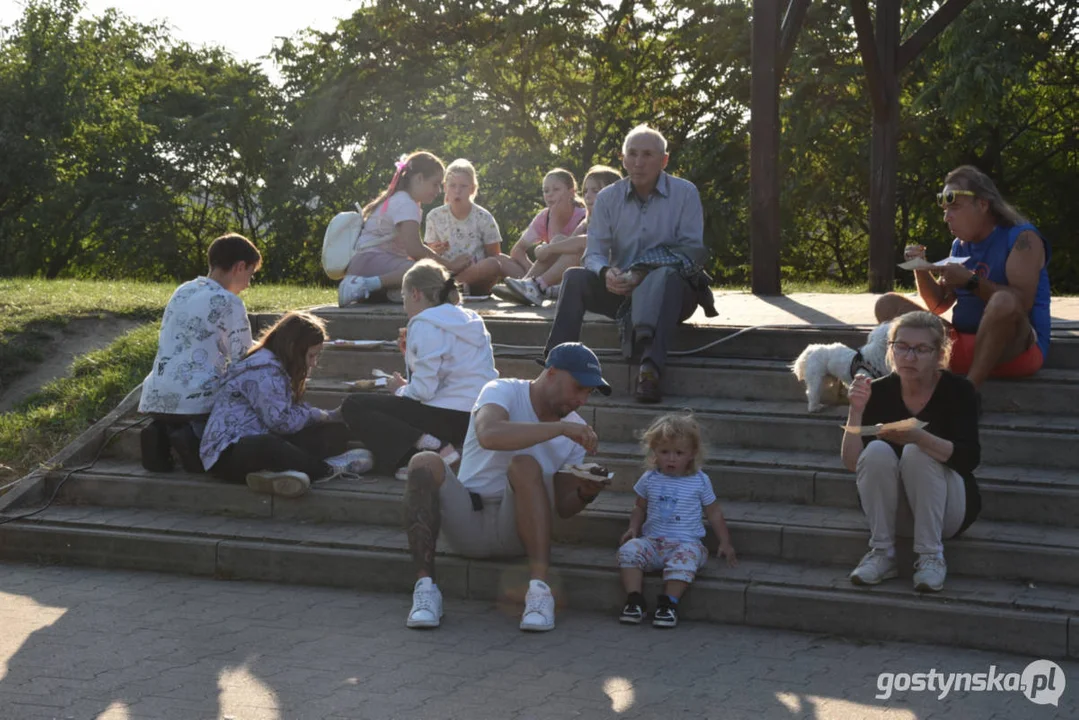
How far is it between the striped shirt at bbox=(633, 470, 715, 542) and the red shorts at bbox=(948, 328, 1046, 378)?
1859 millimetres

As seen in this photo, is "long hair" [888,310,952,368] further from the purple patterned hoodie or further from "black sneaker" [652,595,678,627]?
the purple patterned hoodie

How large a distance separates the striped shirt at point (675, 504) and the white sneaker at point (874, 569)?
0.68 m

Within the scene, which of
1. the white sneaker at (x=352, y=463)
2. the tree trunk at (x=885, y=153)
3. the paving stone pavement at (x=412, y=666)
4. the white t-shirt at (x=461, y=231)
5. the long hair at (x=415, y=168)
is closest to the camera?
the paving stone pavement at (x=412, y=666)

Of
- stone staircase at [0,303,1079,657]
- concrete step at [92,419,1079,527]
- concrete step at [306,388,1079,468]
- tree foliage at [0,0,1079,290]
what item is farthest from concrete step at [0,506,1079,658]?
tree foliage at [0,0,1079,290]

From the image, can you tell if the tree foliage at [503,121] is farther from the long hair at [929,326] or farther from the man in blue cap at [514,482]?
the man in blue cap at [514,482]

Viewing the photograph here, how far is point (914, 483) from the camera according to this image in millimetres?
5383

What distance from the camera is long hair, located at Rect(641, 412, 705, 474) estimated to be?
578 cm

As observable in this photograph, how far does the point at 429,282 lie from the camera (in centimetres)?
689

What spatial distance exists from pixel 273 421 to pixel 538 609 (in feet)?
7.00

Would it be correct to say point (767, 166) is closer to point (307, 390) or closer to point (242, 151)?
point (307, 390)

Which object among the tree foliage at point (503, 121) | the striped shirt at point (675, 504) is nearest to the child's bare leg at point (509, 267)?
the striped shirt at point (675, 504)

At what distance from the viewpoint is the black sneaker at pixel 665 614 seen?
216 inches

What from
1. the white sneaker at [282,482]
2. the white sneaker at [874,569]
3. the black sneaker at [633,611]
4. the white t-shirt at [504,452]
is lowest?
the black sneaker at [633,611]

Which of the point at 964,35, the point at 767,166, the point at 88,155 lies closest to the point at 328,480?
the point at 767,166
